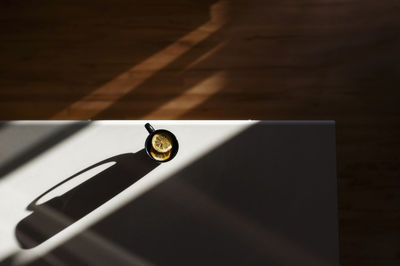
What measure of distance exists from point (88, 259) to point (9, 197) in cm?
34

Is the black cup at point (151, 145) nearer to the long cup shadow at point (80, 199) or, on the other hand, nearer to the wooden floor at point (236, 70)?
the long cup shadow at point (80, 199)

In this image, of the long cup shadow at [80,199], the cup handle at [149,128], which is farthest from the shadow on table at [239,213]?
the cup handle at [149,128]

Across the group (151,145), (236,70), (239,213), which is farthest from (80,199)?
(236,70)

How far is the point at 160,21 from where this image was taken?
5.93ft

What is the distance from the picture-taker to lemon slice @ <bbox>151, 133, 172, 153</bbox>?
125 cm

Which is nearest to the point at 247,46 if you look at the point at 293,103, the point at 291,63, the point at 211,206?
the point at 291,63

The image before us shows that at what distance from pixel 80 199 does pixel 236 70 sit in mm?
941

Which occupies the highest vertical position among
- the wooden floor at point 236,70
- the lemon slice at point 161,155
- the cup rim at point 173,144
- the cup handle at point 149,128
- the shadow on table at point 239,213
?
the wooden floor at point 236,70

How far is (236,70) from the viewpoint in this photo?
179 cm

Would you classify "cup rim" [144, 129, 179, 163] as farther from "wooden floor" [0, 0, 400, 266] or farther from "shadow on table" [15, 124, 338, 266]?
"wooden floor" [0, 0, 400, 266]

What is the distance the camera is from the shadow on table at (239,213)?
4.13 ft

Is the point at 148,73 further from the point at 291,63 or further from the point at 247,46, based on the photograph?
the point at 291,63

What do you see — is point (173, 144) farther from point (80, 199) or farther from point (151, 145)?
point (80, 199)

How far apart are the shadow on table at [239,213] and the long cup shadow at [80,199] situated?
0.21 feet
